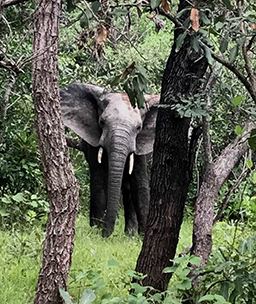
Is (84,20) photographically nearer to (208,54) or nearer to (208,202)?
(208,54)

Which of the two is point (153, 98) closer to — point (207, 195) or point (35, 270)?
point (35, 270)

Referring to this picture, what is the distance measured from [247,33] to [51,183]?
124 cm

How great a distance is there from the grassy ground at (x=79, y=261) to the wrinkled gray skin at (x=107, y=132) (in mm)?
1503

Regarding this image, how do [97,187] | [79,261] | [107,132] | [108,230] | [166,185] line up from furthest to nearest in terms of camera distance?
[97,187] → [107,132] → [108,230] → [79,261] → [166,185]

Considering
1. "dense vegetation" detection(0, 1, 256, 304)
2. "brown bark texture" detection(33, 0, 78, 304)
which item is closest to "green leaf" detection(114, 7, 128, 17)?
"dense vegetation" detection(0, 1, 256, 304)

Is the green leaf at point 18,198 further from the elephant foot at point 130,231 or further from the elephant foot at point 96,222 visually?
the elephant foot at point 130,231

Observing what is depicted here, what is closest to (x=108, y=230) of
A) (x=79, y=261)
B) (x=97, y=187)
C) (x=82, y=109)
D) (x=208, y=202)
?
(x=97, y=187)

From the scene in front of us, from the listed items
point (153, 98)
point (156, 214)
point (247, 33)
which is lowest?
point (156, 214)

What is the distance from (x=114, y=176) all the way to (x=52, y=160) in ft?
17.1

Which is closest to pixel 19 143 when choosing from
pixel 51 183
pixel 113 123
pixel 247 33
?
pixel 113 123

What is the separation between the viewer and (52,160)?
4.34m

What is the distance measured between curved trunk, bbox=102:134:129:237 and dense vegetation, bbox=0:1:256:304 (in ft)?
0.68

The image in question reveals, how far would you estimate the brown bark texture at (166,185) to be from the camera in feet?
16.9

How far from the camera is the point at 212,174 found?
205 inches
